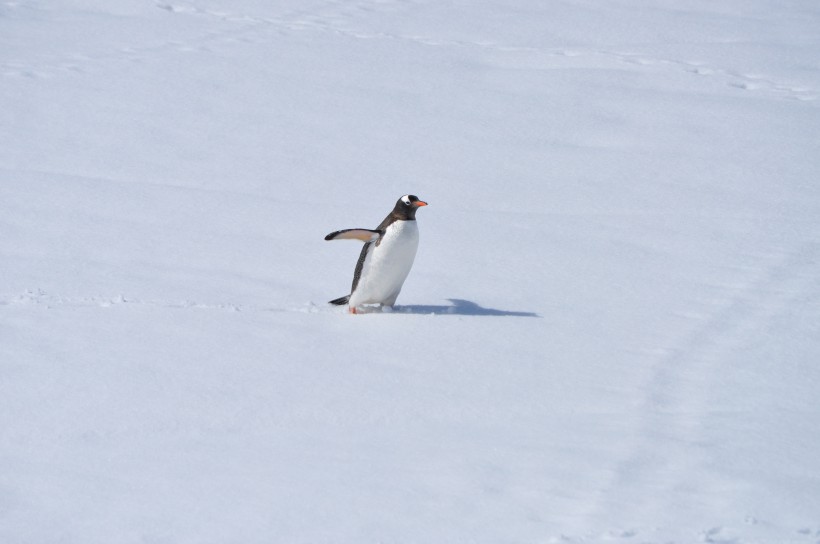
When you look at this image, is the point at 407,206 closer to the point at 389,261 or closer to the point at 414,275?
the point at 389,261

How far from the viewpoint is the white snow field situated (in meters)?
2.79

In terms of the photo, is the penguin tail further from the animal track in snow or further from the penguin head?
the penguin head

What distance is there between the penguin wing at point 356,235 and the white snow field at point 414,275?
0.32 meters

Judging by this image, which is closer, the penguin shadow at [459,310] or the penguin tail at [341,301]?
the penguin shadow at [459,310]

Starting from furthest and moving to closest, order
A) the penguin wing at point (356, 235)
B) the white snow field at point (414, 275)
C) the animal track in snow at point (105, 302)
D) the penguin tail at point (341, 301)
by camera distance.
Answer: the penguin tail at point (341, 301) → the animal track in snow at point (105, 302) → the penguin wing at point (356, 235) → the white snow field at point (414, 275)

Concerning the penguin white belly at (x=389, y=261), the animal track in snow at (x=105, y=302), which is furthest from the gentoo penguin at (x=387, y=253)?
the animal track in snow at (x=105, y=302)

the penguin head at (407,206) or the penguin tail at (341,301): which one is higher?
the penguin head at (407,206)

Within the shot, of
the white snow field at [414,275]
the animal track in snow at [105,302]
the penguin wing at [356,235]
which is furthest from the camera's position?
the animal track in snow at [105,302]

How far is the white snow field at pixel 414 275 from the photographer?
279cm

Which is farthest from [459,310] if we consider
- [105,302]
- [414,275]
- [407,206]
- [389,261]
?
[105,302]

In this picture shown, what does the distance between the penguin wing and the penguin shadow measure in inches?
13.1

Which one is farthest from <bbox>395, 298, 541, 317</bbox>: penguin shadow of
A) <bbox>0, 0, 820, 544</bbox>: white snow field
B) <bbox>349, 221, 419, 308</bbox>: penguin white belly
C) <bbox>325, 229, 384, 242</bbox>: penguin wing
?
<bbox>325, 229, 384, 242</bbox>: penguin wing

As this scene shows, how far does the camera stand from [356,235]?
4176 millimetres

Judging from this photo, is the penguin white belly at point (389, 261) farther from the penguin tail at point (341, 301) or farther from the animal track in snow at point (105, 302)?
the animal track in snow at point (105, 302)
